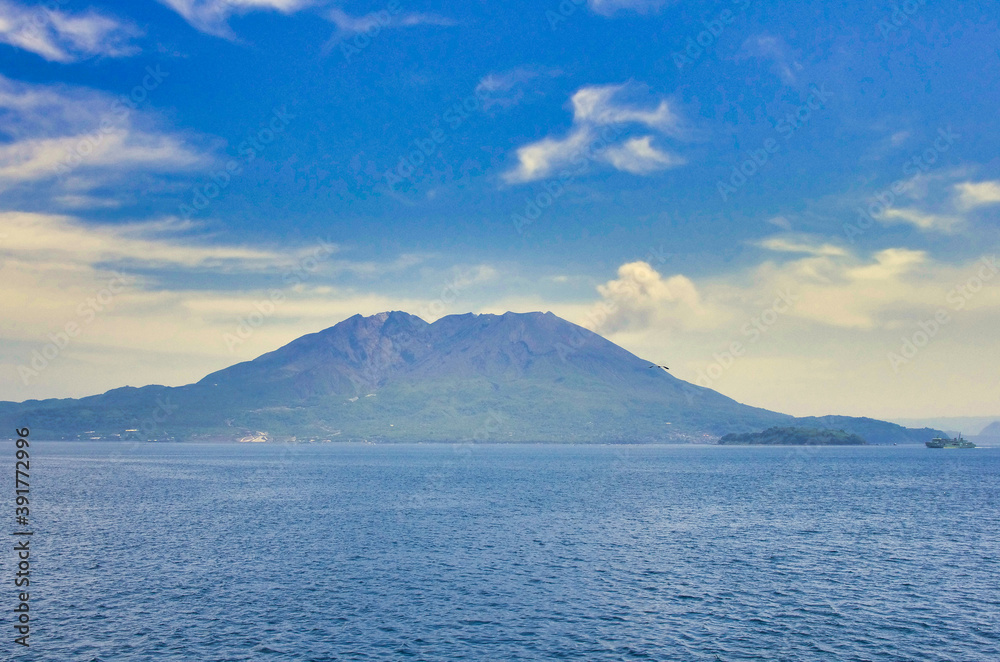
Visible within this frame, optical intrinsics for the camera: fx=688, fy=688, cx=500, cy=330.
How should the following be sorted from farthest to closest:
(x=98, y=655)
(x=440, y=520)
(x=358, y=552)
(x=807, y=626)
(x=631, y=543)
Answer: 1. (x=440, y=520)
2. (x=631, y=543)
3. (x=358, y=552)
4. (x=807, y=626)
5. (x=98, y=655)

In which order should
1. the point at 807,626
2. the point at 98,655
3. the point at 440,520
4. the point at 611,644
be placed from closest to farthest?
1. the point at 98,655
2. the point at 611,644
3. the point at 807,626
4. the point at 440,520

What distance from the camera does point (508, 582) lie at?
67625 millimetres

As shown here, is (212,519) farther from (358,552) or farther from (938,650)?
(938,650)

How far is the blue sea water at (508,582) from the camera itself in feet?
163

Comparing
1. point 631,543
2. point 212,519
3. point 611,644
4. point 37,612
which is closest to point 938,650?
point 611,644

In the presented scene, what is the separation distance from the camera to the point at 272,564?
7544 cm

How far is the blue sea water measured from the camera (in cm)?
4972

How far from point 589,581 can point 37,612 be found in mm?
48084

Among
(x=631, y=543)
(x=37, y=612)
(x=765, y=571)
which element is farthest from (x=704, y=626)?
(x=37, y=612)

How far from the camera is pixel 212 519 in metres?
110

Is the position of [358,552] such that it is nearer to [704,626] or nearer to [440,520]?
[440,520]

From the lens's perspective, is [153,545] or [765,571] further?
[153,545]

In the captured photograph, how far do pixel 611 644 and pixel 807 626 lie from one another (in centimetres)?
1661

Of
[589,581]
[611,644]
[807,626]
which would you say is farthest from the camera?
[589,581]
